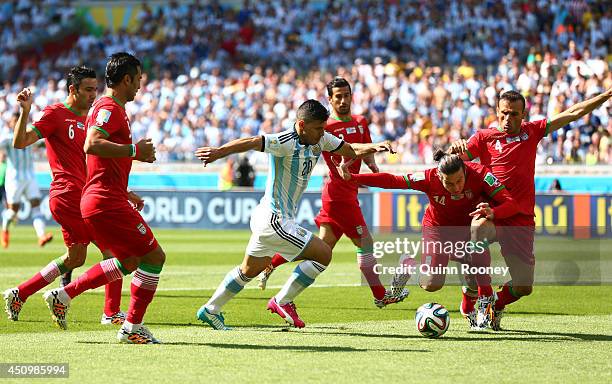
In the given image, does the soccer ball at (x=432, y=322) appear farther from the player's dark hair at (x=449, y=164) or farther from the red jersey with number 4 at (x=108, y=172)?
the red jersey with number 4 at (x=108, y=172)

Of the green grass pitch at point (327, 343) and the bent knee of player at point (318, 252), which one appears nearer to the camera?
the green grass pitch at point (327, 343)

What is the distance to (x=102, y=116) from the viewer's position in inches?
348

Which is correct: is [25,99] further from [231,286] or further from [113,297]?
[231,286]

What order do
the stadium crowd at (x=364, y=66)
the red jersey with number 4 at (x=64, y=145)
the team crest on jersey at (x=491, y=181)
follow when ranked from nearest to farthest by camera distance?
the team crest on jersey at (x=491, y=181) < the red jersey with number 4 at (x=64, y=145) < the stadium crowd at (x=364, y=66)

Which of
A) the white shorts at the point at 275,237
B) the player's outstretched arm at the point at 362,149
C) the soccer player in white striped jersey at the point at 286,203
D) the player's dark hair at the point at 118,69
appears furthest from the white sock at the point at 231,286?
the player's dark hair at the point at 118,69

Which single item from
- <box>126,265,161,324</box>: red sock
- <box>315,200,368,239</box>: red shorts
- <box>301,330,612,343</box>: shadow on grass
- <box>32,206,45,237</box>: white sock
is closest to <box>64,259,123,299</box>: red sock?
<box>126,265,161,324</box>: red sock

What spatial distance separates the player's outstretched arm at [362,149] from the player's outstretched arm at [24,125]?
2.80 metres

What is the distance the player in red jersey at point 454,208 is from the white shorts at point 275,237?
89 centimetres

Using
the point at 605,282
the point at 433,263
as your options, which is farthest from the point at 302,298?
the point at 605,282

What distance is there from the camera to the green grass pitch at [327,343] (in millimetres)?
7648

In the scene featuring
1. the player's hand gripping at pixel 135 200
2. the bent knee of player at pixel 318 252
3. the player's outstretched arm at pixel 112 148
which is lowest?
the bent knee of player at pixel 318 252

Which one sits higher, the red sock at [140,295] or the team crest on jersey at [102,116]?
the team crest on jersey at [102,116]

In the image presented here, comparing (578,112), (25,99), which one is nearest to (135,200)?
(25,99)

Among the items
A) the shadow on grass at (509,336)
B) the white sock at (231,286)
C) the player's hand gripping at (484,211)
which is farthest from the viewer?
the white sock at (231,286)
